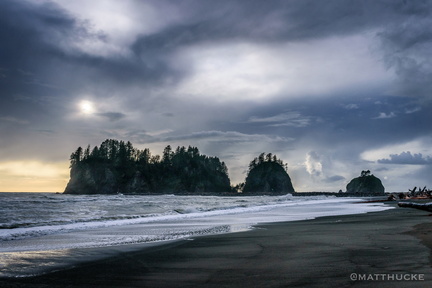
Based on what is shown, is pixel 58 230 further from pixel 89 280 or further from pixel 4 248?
pixel 89 280

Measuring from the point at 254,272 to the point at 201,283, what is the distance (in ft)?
3.26

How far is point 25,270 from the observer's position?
21.0ft

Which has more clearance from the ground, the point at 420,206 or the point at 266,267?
the point at 266,267

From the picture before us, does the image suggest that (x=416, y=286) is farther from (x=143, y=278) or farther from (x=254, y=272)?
(x=143, y=278)

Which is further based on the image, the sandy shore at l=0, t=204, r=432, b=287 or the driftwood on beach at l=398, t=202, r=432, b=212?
the driftwood on beach at l=398, t=202, r=432, b=212

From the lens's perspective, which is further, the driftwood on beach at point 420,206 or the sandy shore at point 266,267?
the driftwood on beach at point 420,206

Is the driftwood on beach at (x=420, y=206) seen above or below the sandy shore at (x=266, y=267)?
below

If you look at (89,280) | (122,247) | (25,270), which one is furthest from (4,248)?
(89,280)

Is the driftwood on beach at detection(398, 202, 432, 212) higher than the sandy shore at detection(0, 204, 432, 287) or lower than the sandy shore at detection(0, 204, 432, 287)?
lower

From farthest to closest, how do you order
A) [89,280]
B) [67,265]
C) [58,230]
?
1. [58,230]
2. [67,265]
3. [89,280]

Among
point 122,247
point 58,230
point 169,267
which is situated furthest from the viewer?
point 58,230

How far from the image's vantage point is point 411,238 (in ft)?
28.5

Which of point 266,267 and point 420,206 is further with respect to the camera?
point 420,206

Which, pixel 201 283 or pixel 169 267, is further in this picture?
pixel 169 267
